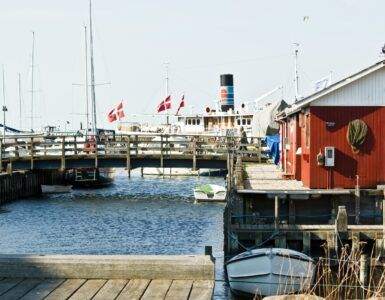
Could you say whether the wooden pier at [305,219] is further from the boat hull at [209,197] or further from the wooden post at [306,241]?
the boat hull at [209,197]

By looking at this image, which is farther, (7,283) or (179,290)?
(7,283)

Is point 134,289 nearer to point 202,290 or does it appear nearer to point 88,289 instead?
point 88,289

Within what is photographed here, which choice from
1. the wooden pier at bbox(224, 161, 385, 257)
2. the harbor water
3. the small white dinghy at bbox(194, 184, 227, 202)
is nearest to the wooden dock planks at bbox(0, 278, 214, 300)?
the harbor water

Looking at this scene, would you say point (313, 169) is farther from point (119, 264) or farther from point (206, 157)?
point (206, 157)

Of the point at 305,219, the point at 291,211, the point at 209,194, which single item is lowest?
the point at 209,194

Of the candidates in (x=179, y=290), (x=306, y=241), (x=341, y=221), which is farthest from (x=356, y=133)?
(x=179, y=290)

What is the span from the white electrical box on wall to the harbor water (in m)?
5.62

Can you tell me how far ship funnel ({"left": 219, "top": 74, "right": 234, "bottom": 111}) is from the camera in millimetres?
85625

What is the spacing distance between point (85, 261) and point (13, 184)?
4894cm

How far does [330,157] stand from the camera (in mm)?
27391

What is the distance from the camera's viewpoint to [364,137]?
89.8 ft

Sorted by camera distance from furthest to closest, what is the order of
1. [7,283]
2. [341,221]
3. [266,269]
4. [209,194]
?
[209,194] < [341,221] < [266,269] < [7,283]

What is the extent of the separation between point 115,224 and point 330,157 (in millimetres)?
16141

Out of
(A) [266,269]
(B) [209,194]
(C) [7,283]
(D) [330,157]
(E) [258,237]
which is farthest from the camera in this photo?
(B) [209,194]
